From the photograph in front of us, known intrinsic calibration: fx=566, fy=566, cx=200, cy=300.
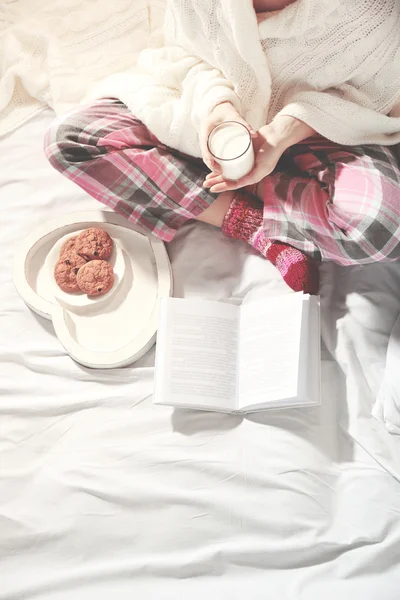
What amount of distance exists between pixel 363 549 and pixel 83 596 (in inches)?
15.8

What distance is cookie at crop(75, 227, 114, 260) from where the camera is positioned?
3.42 ft

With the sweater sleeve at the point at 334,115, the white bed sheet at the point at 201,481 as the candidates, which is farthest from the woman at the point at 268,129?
the white bed sheet at the point at 201,481

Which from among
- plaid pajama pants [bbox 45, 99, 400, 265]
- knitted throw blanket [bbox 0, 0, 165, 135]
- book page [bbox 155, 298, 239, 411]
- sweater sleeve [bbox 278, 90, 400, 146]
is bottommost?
book page [bbox 155, 298, 239, 411]

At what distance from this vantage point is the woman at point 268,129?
0.88 meters

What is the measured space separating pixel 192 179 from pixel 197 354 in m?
0.32

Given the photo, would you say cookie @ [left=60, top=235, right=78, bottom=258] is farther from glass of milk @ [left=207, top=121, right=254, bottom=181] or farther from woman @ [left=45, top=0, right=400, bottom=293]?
glass of milk @ [left=207, top=121, right=254, bottom=181]

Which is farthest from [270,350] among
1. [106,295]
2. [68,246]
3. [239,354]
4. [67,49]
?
[67,49]

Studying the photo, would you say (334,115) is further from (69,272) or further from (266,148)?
(69,272)

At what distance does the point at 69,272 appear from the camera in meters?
1.03

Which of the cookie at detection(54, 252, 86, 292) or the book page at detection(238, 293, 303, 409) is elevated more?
the cookie at detection(54, 252, 86, 292)

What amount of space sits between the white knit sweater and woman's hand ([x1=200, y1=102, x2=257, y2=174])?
26mm

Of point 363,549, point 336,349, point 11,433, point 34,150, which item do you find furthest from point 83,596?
point 34,150

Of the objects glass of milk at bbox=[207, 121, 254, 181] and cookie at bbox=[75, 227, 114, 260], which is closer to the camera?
glass of milk at bbox=[207, 121, 254, 181]

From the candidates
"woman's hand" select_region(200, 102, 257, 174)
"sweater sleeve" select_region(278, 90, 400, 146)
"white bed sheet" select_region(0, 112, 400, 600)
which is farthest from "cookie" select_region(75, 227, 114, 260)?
"sweater sleeve" select_region(278, 90, 400, 146)
